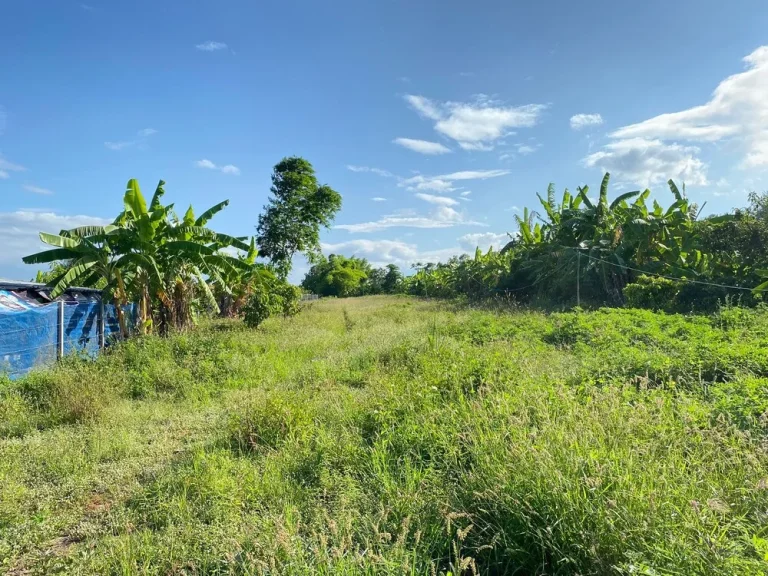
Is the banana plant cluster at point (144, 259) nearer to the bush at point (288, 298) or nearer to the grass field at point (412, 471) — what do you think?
the grass field at point (412, 471)

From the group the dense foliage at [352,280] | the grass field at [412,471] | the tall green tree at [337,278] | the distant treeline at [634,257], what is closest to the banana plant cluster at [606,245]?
the distant treeline at [634,257]

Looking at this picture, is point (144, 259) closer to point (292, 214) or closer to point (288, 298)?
point (288, 298)

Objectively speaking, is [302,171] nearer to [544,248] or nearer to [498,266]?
[498,266]

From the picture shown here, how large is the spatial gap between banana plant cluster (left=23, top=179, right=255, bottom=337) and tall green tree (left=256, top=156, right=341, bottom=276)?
14.4 meters

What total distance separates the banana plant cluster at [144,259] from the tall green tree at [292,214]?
14.4 metres

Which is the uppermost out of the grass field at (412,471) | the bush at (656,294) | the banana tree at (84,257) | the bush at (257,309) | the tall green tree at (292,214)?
the tall green tree at (292,214)

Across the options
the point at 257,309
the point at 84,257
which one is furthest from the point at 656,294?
the point at 84,257

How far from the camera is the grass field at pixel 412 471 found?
2.23 m

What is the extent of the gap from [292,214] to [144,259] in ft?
59.7

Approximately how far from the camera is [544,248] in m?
20.9

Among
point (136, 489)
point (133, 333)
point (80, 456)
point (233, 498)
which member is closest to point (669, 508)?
point (233, 498)

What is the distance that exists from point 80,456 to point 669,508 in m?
5.14

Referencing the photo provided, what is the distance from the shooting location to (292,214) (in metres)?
27.6

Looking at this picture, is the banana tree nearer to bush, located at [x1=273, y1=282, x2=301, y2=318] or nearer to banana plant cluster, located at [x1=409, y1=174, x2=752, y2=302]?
bush, located at [x1=273, y1=282, x2=301, y2=318]
